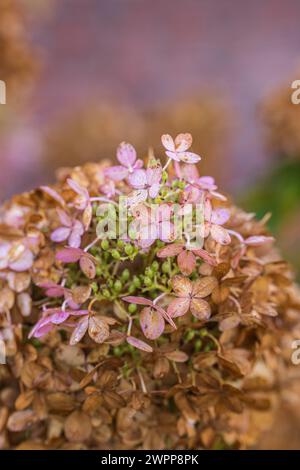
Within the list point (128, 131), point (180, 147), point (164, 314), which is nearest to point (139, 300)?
point (164, 314)

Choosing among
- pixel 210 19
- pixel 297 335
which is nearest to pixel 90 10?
pixel 210 19

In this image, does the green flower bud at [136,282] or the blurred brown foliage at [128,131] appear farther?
the blurred brown foliage at [128,131]

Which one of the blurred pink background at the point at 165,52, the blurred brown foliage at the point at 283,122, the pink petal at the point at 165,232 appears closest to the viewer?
the pink petal at the point at 165,232

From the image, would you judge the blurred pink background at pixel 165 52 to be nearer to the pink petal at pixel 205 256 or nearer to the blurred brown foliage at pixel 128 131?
the blurred brown foliage at pixel 128 131

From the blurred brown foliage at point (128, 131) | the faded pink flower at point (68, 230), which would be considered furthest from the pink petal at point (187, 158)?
the blurred brown foliage at point (128, 131)

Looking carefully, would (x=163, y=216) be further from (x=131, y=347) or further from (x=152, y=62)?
(x=152, y=62)

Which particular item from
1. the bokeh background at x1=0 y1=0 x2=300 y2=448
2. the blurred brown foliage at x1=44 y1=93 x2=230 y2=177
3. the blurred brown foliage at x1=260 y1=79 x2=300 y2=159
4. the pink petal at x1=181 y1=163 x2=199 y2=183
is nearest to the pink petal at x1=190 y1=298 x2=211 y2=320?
the pink petal at x1=181 y1=163 x2=199 y2=183

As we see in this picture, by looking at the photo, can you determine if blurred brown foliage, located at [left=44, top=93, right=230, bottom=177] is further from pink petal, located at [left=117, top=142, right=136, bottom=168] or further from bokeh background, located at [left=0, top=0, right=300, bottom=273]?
pink petal, located at [left=117, top=142, right=136, bottom=168]

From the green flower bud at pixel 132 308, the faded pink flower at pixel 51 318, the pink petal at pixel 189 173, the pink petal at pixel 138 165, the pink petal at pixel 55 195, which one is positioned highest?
the pink petal at pixel 138 165
